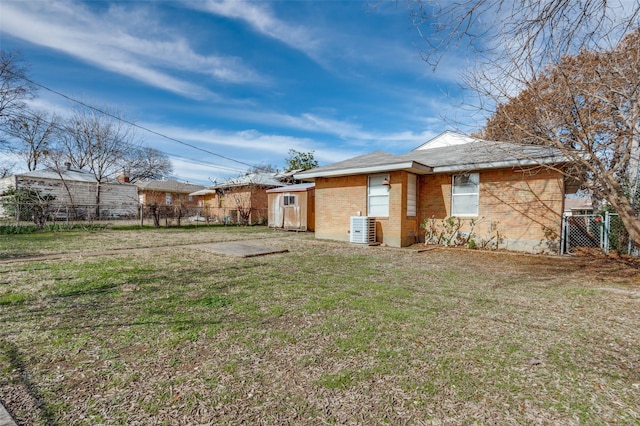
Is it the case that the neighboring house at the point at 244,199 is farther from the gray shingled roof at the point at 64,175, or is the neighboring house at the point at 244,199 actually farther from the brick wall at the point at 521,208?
the brick wall at the point at 521,208

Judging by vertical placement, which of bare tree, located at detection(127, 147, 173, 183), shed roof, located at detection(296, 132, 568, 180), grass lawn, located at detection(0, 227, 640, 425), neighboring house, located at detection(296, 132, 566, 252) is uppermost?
bare tree, located at detection(127, 147, 173, 183)

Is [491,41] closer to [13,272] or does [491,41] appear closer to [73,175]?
[13,272]

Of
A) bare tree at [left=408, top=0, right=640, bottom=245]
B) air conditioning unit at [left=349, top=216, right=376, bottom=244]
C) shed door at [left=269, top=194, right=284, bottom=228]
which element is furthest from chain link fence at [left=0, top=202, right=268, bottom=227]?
bare tree at [left=408, top=0, right=640, bottom=245]

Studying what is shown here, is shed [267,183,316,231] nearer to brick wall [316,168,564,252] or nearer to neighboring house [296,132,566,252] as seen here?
neighboring house [296,132,566,252]

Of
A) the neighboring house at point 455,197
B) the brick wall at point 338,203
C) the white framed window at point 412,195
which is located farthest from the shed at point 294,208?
the white framed window at point 412,195

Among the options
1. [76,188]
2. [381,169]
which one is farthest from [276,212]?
[76,188]

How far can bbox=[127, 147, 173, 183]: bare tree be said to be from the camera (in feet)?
116

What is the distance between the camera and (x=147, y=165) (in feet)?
125

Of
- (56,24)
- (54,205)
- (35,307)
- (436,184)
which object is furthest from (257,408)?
(54,205)

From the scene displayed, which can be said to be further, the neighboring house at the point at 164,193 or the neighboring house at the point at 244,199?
the neighboring house at the point at 164,193

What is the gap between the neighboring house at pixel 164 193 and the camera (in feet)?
101

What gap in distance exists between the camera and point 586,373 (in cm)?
242

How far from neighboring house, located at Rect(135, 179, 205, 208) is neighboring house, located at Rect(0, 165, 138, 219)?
3.14m

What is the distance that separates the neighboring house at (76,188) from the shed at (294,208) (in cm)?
1106
